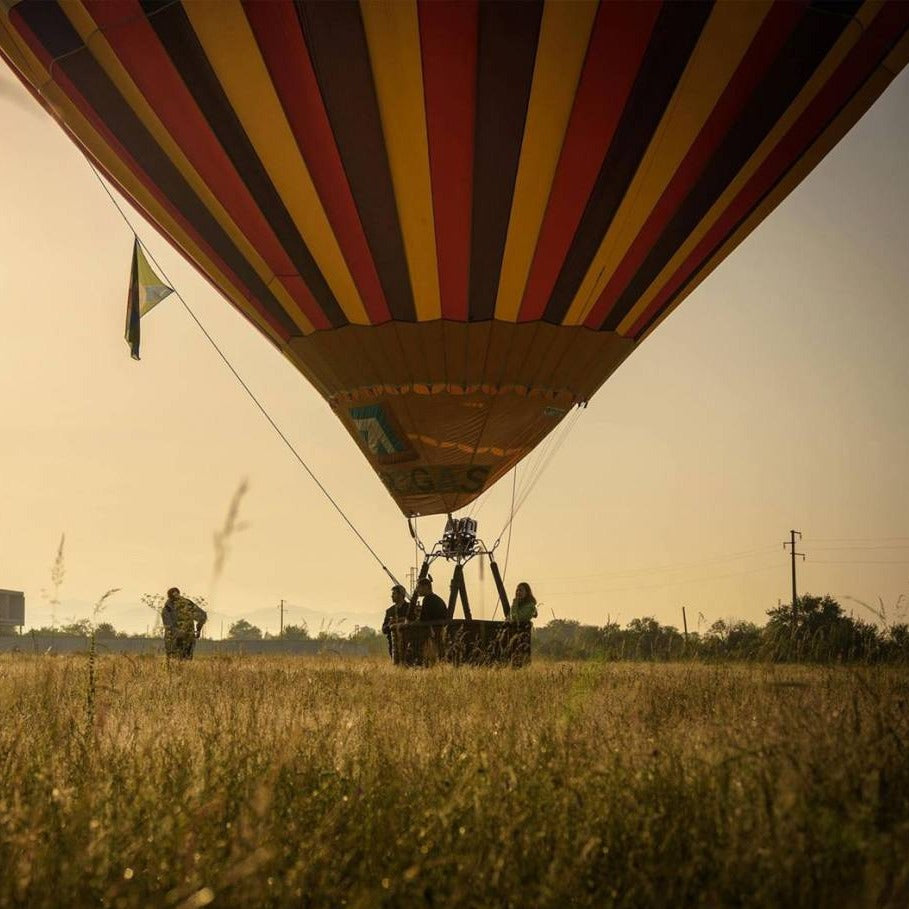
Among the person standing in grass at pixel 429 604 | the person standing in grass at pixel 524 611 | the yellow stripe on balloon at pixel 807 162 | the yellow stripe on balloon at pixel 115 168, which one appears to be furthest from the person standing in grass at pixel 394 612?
the yellow stripe on balloon at pixel 807 162

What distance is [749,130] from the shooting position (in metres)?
9.37

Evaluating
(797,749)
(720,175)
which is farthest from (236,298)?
(797,749)

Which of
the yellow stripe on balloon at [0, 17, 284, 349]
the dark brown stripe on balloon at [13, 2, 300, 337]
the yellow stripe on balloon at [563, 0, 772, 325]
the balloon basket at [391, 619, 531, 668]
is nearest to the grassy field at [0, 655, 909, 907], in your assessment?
the yellow stripe on balloon at [563, 0, 772, 325]

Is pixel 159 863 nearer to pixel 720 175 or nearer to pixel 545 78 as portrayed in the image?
pixel 545 78

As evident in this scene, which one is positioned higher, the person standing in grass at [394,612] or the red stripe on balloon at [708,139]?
the red stripe on balloon at [708,139]

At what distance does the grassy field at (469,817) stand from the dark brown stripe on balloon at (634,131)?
574cm

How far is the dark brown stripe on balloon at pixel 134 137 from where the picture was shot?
862cm

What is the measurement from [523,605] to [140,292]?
7021 mm

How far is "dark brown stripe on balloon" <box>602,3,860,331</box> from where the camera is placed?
26.5 feet

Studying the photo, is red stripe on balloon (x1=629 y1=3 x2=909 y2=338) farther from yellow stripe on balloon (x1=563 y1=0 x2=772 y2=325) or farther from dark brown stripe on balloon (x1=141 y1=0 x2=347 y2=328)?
dark brown stripe on balloon (x1=141 y1=0 x2=347 y2=328)

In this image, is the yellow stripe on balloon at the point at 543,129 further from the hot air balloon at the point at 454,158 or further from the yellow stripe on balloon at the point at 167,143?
the yellow stripe on balloon at the point at 167,143

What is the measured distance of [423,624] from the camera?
13.2 m

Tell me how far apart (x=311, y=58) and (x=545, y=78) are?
6.71 feet

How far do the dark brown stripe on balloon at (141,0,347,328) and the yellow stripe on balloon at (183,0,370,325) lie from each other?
65 mm
